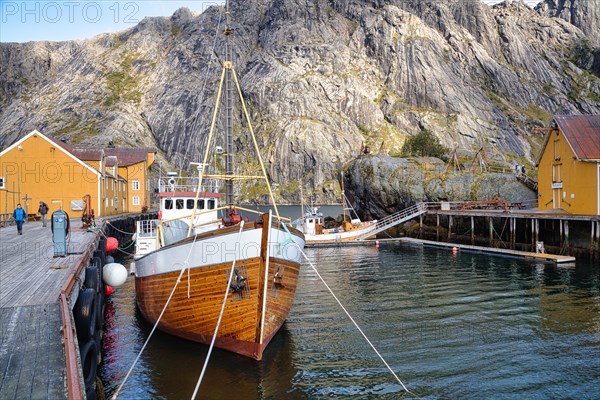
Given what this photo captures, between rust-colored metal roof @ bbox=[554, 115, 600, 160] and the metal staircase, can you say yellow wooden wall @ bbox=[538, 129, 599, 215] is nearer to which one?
rust-colored metal roof @ bbox=[554, 115, 600, 160]

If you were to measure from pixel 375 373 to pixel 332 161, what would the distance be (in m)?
117

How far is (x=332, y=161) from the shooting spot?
422 feet

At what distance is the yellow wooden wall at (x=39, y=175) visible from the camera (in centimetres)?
4197

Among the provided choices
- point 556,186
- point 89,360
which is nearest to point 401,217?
point 556,186

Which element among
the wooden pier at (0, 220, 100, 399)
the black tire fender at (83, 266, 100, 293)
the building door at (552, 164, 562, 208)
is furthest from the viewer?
the building door at (552, 164, 562, 208)

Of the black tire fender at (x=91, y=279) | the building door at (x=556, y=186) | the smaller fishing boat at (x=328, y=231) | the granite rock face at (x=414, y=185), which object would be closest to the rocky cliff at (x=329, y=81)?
the granite rock face at (x=414, y=185)

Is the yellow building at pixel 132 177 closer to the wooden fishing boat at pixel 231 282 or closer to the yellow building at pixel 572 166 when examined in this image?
the wooden fishing boat at pixel 231 282

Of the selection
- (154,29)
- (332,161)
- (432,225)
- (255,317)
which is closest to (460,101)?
(332,161)

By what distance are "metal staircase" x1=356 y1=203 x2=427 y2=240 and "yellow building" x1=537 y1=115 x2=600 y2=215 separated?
12.7 m

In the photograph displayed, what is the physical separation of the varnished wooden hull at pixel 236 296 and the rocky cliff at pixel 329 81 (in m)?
110

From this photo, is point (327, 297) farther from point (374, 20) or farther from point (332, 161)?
point (374, 20)

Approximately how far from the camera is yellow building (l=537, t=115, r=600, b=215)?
1412 inches

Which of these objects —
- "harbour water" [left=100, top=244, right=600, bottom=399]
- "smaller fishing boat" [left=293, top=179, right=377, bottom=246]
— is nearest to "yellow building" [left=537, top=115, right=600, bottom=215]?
"harbour water" [left=100, top=244, right=600, bottom=399]

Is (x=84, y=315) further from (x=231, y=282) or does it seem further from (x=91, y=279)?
(x=231, y=282)
